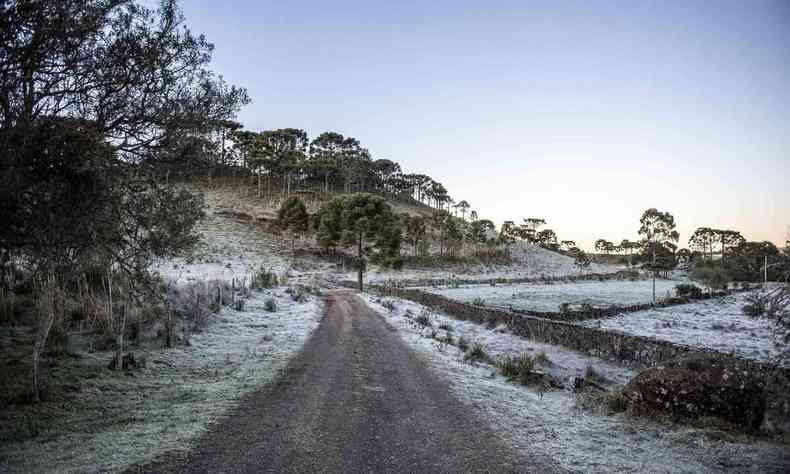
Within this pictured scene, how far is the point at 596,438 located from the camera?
7.66 metres

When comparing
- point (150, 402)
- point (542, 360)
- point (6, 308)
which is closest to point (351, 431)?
point (150, 402)

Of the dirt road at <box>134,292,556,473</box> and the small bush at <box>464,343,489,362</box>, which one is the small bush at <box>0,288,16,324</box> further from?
the small bush at <box>464,343,489,362</box>

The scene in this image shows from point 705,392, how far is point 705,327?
19.5 metres

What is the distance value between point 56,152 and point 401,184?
146m

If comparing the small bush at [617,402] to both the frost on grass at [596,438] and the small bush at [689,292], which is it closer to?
the frost on grass at [596,438]

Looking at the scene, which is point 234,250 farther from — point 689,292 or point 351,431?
point 351,431

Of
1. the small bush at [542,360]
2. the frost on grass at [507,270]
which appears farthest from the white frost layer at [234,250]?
the small bush at [542,360]

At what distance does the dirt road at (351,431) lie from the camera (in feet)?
20.0

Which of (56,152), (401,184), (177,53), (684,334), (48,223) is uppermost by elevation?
(401,184)

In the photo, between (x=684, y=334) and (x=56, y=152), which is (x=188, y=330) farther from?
(x=684, y=334)

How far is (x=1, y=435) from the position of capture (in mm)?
6742

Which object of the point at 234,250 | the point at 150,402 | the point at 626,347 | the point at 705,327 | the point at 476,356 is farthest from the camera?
the point at 234,250

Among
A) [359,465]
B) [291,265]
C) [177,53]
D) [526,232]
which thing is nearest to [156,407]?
[359,465]

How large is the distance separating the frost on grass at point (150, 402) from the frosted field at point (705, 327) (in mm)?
16532
